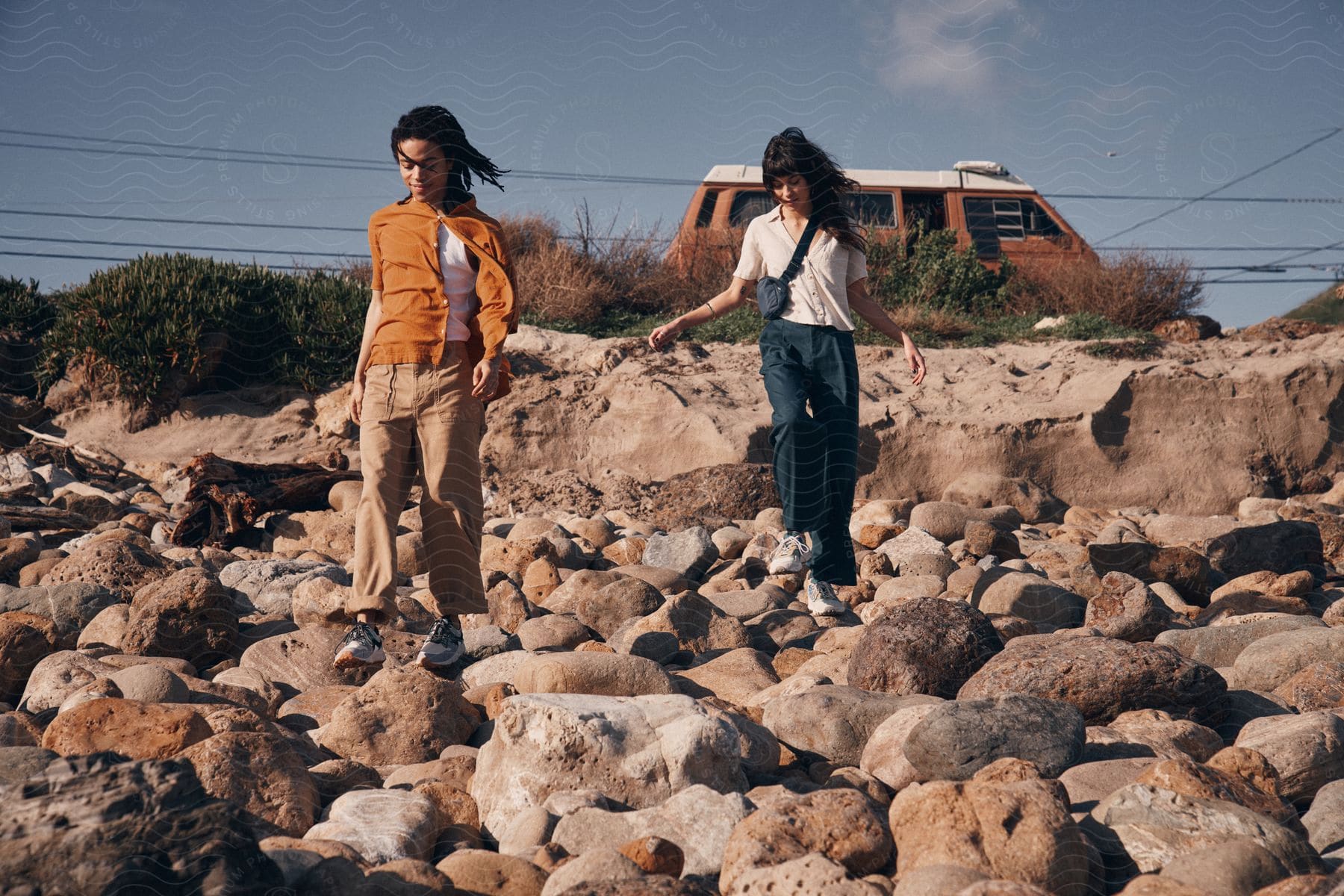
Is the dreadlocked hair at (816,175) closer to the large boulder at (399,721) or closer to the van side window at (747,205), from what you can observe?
the large boulder at (399,721)

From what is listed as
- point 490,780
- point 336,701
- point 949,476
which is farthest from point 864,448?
point 490,780

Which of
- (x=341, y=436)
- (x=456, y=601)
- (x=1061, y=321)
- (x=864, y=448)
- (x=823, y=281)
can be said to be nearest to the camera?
(x=456, y=601)

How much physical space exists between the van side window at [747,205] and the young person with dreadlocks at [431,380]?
8.48m

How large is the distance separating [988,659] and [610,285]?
786cm

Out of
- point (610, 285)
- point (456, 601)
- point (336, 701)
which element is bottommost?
point (336, 701)

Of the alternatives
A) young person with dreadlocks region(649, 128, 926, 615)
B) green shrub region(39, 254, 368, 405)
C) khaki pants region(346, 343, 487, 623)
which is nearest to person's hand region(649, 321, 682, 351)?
young person with dreadlocks region(649, 128, 926, 615)

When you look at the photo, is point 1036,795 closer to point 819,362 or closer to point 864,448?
point 819,362

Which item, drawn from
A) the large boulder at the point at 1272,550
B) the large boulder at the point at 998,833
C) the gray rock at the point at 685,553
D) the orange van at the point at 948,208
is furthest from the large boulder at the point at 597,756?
the orange van at the point at 948,208

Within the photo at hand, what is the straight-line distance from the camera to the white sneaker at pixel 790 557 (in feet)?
Answer: 13.5

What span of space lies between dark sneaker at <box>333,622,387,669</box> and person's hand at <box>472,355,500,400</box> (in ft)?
2.40

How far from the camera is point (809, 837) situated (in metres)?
1.87

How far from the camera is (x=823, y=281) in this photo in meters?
4.01

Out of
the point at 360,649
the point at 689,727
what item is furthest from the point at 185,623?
the point at 689,727

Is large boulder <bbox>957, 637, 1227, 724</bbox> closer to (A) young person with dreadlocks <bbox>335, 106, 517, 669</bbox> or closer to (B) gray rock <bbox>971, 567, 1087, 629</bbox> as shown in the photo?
(B) gray rock <bbox>971, 567, 1087, 629</bbox>
